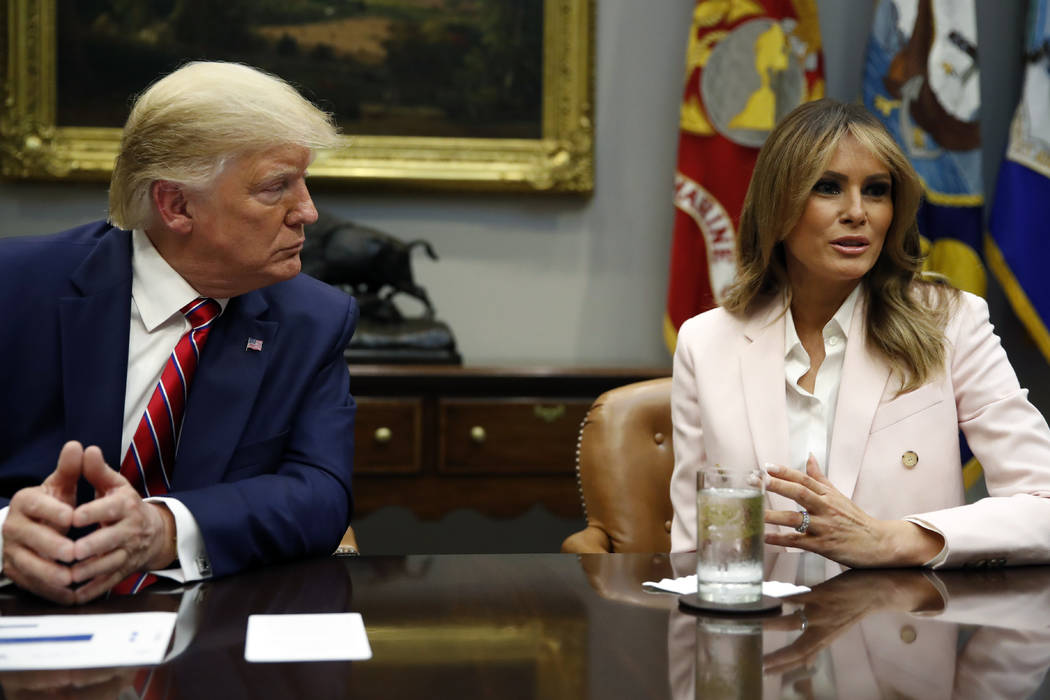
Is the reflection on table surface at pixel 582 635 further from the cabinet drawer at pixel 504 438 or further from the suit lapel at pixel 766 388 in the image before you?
the cabinet drawer at pixel 504 438

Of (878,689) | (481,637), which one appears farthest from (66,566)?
(878,689)

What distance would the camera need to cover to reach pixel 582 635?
127cm

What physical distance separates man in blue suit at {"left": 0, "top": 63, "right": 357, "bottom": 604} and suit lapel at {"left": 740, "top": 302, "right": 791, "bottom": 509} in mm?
772

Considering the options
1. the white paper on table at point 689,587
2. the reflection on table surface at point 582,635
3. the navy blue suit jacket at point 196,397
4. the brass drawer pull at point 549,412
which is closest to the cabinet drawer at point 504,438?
the brass drawer pull at point 549,412

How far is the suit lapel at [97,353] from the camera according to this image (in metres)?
1.77

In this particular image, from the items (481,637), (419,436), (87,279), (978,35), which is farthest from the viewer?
(978,35)

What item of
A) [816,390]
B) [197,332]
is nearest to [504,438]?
[816,390]

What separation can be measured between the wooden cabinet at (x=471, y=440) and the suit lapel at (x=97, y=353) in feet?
5.85

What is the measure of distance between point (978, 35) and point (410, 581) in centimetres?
386

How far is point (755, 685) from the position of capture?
1.06 meters

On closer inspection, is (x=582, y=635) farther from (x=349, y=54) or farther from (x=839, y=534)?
(x=349, y=54)

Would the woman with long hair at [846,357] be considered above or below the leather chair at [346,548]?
above

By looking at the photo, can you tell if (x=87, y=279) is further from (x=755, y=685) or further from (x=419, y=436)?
(x=419, y=436)

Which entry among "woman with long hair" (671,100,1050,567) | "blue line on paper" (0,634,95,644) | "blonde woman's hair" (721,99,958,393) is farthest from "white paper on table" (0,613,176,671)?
"blonde woman's hair" (721,99,958,393)
